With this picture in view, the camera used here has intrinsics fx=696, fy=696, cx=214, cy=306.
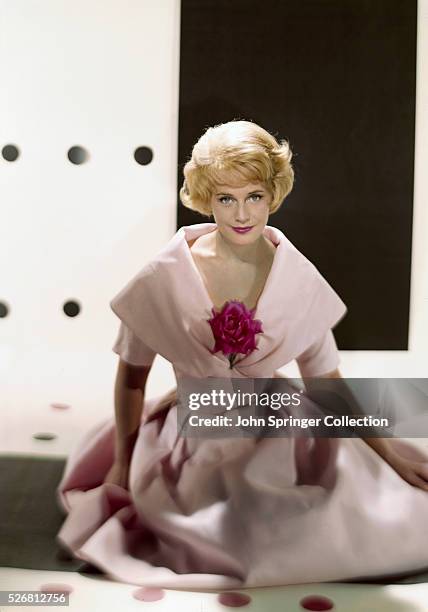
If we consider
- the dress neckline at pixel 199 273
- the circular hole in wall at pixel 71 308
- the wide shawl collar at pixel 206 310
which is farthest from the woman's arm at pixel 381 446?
the circular hole in wall at pixel 71 308

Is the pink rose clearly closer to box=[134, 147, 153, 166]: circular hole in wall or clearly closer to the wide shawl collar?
the wide shawl collar

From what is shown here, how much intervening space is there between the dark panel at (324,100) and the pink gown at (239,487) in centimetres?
10

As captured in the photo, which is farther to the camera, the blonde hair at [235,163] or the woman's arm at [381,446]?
the woman's arm at [381,446]

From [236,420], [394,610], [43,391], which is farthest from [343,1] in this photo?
[394,610]

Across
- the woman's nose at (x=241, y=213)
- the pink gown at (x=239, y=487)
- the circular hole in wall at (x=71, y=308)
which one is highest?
the woman's nose at (x=241, y=213)

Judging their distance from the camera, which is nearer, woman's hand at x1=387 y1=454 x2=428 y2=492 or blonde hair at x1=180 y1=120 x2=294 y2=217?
blonde hair at x1=180 y1=120 x2=294 y2=217

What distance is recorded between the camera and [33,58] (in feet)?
5.25

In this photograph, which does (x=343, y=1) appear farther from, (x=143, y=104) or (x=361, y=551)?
(x=361, y=551)

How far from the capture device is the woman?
1.59 m

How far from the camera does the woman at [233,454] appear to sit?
159 cm

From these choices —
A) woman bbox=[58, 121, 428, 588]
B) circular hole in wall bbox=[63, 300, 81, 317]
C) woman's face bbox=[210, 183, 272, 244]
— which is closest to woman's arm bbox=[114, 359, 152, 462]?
woman bbox=[58, 121, 428, 588]

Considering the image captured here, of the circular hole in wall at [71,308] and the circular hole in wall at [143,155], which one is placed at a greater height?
the circular hole in wall at [143,155]

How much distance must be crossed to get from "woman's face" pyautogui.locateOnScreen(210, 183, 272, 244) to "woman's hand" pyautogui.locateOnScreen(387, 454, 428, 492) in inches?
24.6

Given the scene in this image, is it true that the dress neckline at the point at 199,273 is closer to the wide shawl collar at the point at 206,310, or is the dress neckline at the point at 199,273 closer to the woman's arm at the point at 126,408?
the wide shawl collar at the point at 206,310
